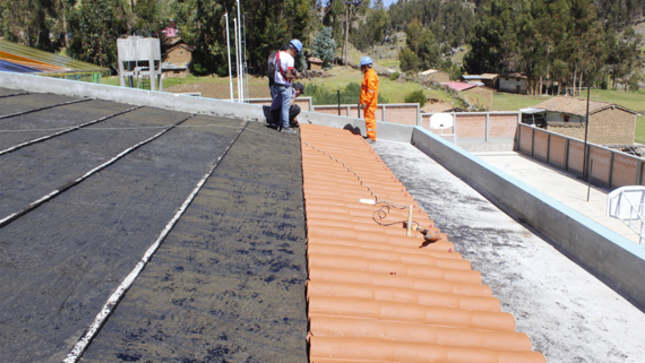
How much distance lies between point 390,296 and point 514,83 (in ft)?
250

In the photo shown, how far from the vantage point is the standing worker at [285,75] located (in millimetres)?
7863

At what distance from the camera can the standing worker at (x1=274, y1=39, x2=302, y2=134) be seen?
25.8 feet

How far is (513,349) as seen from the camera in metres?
3.22

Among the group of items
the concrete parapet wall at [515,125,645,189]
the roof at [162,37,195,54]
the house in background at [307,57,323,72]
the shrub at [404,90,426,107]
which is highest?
the roof at [162,37,195,54]

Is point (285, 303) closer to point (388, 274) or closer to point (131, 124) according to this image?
point (388, 274)

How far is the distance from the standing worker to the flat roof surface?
278 cm

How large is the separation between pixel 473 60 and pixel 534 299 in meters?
87.2

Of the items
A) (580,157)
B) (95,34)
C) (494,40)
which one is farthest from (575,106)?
(95,34)

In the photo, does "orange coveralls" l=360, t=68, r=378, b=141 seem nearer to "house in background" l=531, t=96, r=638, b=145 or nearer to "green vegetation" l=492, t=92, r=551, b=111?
"house in background" l=531, t=96, r=638, b=145

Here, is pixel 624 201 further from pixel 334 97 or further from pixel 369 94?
pixel 334 97

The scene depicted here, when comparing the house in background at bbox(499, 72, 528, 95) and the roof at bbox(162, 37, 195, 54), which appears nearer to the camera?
the roof at bbox(162, 37, 195, 54)

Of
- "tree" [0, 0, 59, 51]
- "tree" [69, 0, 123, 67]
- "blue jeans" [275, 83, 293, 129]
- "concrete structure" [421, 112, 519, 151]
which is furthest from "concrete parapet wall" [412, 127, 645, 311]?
"tree" [0, 0, 59, 51]

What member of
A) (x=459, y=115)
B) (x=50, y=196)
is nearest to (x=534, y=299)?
(x=50, y=196)

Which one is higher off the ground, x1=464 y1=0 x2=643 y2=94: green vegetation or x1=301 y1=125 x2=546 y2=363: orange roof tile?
x1=464 y1=0 x2=643 y2=94: green vegetation
